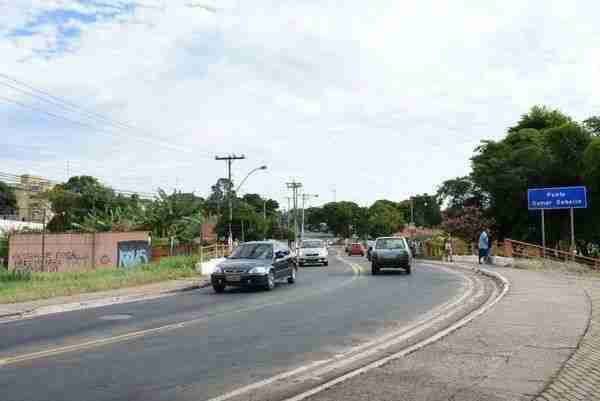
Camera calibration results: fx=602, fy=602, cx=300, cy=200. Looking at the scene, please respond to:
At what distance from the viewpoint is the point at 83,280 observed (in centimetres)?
2223

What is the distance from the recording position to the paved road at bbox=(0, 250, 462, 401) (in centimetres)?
692

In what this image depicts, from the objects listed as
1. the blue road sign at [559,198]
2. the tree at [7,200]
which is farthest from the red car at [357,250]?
the tree at [7,200]

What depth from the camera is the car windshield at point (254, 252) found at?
66.5 feet

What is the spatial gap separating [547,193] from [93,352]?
990 inches

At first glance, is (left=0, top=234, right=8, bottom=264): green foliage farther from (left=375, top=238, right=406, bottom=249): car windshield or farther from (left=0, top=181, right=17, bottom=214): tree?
(left=0, top=181, right=17, bottom=214): tree

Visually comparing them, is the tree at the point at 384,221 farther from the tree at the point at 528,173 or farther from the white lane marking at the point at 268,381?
the white lane marking at the point at 268,381

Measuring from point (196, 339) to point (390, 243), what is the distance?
54.4ft

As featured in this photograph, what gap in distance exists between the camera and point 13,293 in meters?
18.5

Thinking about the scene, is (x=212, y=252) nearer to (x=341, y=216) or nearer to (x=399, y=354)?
(x=399, y=354)

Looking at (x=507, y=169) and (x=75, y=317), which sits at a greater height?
(x=507, y=169)

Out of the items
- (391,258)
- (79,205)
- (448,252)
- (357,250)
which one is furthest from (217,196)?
(391,258)

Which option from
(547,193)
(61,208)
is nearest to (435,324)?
(547,193)

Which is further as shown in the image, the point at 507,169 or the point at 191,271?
the point at 507,169

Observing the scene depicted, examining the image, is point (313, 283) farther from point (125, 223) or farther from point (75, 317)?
point (125, 223)
